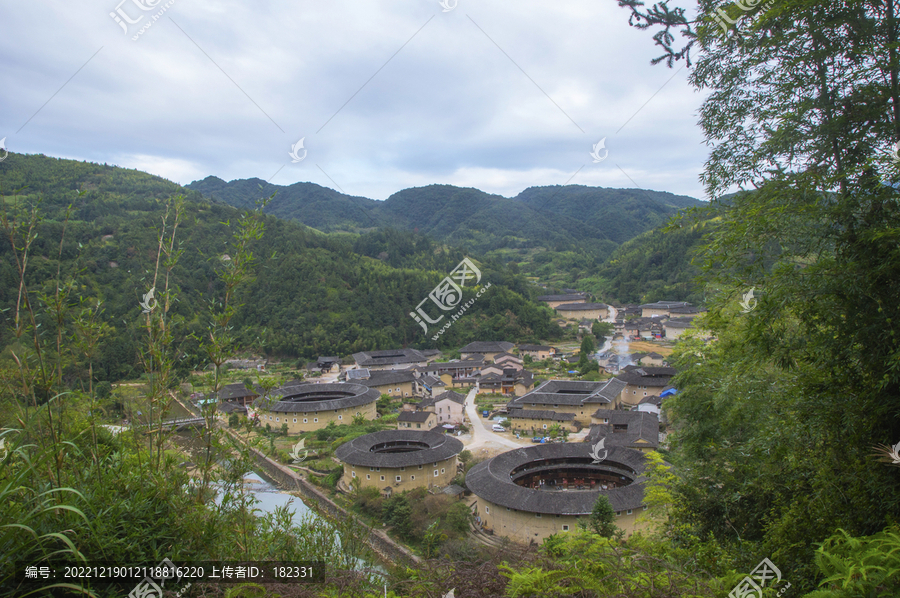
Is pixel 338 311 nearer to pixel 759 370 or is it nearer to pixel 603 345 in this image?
pixel 603 345

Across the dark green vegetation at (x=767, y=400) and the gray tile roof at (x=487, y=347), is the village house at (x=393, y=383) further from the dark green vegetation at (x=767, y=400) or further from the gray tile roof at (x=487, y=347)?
the dark green vegetation at (x=767, y=400)

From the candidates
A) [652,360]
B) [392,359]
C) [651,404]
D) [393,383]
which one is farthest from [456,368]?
[651,404]

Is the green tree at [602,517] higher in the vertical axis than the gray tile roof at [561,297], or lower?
lower

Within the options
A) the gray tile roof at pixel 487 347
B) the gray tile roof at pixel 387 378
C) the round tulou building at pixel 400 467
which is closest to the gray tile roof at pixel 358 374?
the gray tile roof at pixel 387 378

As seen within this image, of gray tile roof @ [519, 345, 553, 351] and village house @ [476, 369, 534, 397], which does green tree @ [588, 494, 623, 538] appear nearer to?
village house @ [476, 369, 534, 397]

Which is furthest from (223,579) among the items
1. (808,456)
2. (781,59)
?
(781,59)

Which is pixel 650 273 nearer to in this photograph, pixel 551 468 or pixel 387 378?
pixel 387 378
